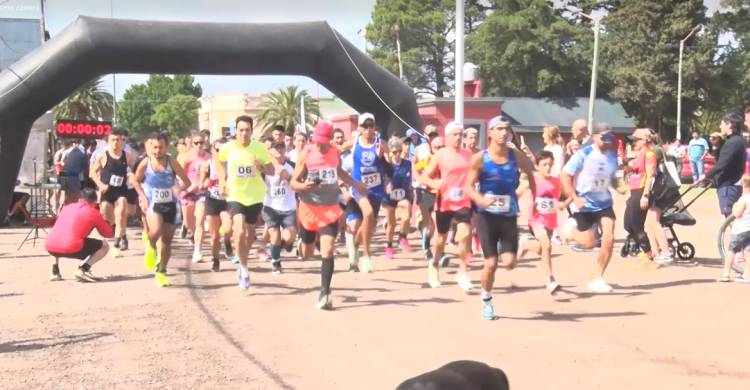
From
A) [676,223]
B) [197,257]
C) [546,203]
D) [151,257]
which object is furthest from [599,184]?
[197,257]

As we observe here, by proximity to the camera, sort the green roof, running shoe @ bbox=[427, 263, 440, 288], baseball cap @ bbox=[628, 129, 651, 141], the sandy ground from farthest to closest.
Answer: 1. the green roof
2. baseball cap @ bbox=[628, 129, 651, 141]
3. running shoe @ bbox=[427, 263, 440, 288]
4. the sandy ground

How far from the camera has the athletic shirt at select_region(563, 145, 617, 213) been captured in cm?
888

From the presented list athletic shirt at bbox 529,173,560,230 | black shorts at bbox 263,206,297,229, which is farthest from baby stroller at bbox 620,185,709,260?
black shorts at bbox 263,206,297,229

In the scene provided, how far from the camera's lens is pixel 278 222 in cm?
1103

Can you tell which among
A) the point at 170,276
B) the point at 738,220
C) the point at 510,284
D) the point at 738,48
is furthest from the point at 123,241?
the point at 738,48

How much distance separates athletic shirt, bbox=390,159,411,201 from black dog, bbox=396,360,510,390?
335 inches

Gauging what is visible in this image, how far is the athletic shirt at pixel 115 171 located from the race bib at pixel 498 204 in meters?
6.72

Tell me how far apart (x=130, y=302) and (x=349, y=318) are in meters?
2.54

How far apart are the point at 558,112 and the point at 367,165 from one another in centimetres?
4471

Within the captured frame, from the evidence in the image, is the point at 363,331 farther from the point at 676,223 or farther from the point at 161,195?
the point at 676,223

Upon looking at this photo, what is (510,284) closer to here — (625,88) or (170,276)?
(170,276)

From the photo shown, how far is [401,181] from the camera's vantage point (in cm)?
1201

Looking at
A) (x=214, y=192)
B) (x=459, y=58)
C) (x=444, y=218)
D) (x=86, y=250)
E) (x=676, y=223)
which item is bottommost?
(x=86, y=250)

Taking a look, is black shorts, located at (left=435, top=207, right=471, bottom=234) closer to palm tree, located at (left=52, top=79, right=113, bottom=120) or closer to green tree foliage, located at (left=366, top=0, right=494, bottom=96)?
green tree foliage, located at (left=366, top=0, right=494, bottom=96)
